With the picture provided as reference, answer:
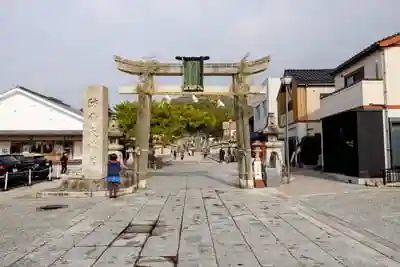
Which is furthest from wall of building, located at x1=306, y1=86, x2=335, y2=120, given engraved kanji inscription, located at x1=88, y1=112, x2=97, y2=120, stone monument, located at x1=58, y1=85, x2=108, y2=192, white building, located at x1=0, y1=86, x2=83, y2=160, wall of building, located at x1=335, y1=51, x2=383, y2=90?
white building, located at x1=0, y1=86, x2=83, y2=160

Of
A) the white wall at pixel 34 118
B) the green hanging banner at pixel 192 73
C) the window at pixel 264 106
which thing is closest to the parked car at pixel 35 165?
the green hanging banner at pixel 192 73

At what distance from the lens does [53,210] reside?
13055 millimetres

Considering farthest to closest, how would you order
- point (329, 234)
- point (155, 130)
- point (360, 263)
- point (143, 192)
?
point (155, 130) → point (143, 192) → point (329, 234) → point (360, 263)

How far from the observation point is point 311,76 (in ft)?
109

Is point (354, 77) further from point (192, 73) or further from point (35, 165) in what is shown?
point (35, 165)

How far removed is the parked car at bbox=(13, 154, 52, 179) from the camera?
78.4 ft

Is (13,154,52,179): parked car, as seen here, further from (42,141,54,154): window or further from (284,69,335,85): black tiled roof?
(284,69,335,85): black tiled roof

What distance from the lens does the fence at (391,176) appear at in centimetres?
1869

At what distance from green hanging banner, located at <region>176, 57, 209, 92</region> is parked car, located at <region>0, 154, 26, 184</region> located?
9.37m

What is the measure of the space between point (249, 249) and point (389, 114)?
14.5m

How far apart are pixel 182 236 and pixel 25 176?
57.0 ft

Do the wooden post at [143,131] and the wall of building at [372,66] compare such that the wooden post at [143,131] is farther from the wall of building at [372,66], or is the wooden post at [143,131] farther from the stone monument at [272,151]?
the wall of building at [372,66]

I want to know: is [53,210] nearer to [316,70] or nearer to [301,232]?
[301,232]

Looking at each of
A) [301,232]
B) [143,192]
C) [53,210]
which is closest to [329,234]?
[301,232]
